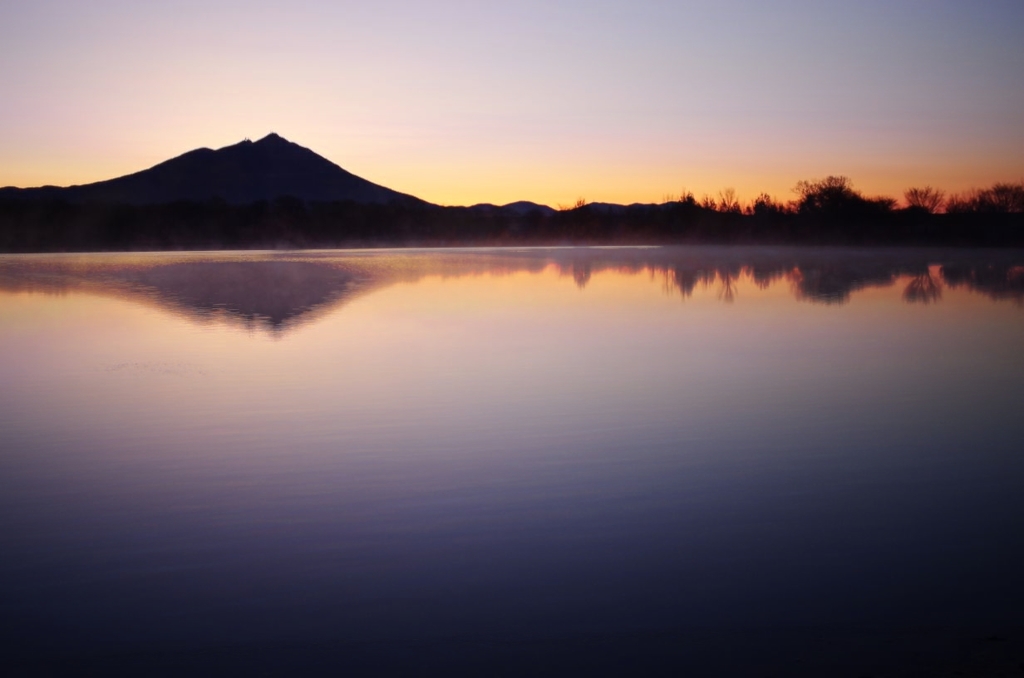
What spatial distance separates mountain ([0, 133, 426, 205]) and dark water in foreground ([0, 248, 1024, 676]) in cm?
13329

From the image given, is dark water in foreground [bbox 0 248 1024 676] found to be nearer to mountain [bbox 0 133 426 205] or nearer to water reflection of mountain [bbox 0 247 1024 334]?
water reflection of mountain [bbox 0 247 1024 334]

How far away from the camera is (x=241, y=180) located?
15950cm

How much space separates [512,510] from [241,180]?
16573 cm

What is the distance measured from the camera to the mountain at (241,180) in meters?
143

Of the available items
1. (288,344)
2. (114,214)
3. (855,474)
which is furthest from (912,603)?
(114,214)

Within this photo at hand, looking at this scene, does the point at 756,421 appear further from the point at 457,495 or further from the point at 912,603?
the point at 912,603

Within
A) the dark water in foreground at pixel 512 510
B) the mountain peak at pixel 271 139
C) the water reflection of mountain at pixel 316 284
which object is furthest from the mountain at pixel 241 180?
the dark water in foreground at pixel 512 510

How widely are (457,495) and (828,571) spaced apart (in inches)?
72.0

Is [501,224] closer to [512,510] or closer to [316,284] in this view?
[316,284]

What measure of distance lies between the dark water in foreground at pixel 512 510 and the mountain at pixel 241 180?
437ft

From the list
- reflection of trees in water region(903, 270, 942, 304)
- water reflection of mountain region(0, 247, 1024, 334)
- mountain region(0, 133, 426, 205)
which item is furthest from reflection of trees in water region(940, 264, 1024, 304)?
mountain region(0, 133, 426, 205)

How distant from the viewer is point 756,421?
607cm

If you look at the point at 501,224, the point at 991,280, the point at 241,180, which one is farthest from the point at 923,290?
the point at 241,180

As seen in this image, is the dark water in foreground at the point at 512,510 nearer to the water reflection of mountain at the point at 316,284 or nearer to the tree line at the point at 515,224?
the water reflection of mountain at the point at 316,284
